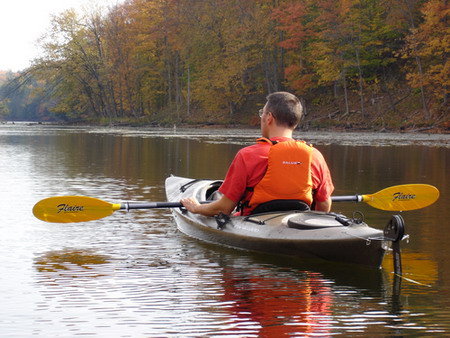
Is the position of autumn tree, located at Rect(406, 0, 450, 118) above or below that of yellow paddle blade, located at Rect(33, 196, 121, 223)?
above

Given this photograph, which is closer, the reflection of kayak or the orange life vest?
the reflection of kayak

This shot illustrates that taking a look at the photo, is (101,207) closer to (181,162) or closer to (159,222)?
(159,222)

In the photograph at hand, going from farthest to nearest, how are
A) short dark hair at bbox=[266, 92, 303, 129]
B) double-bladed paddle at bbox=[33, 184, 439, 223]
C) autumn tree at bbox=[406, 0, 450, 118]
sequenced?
1. autumn tree at bbox=[406, 0, 450, 118]
2. double-bladed paddle at bbox=[33, 184, 439, 223]
3. short dark hair at bbox=[266, 92, 303, 129]

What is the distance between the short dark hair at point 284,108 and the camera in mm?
5855

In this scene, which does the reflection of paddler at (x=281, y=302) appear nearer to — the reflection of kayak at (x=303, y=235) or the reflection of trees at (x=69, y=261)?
the reflection of kayak at (x=303, y=235)

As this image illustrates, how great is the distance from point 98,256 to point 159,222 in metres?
2.19

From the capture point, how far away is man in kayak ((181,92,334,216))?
5914 millimetres

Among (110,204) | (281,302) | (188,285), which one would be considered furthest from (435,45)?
(281,302)

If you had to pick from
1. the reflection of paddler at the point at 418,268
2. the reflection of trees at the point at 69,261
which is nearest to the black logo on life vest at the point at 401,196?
the reflection of paddler at the point at 418,268

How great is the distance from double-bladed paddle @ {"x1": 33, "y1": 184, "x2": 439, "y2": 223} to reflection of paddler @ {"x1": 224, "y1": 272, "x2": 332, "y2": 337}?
76.3 inches

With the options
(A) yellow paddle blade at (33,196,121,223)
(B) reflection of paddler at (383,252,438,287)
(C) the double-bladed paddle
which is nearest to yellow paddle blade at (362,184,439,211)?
(C) the double-bladed paddle

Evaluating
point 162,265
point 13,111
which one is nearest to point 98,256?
point 162,265

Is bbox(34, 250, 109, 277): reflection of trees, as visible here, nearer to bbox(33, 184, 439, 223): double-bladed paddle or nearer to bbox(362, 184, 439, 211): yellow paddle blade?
bbox(33, 184, 439, 223): double-bladed paddle

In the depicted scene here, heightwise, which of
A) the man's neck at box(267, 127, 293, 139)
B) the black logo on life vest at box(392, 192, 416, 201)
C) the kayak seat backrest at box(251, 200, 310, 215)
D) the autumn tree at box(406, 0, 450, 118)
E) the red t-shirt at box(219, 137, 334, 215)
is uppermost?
the autumn tree at box(406, 0, 450, 118)
